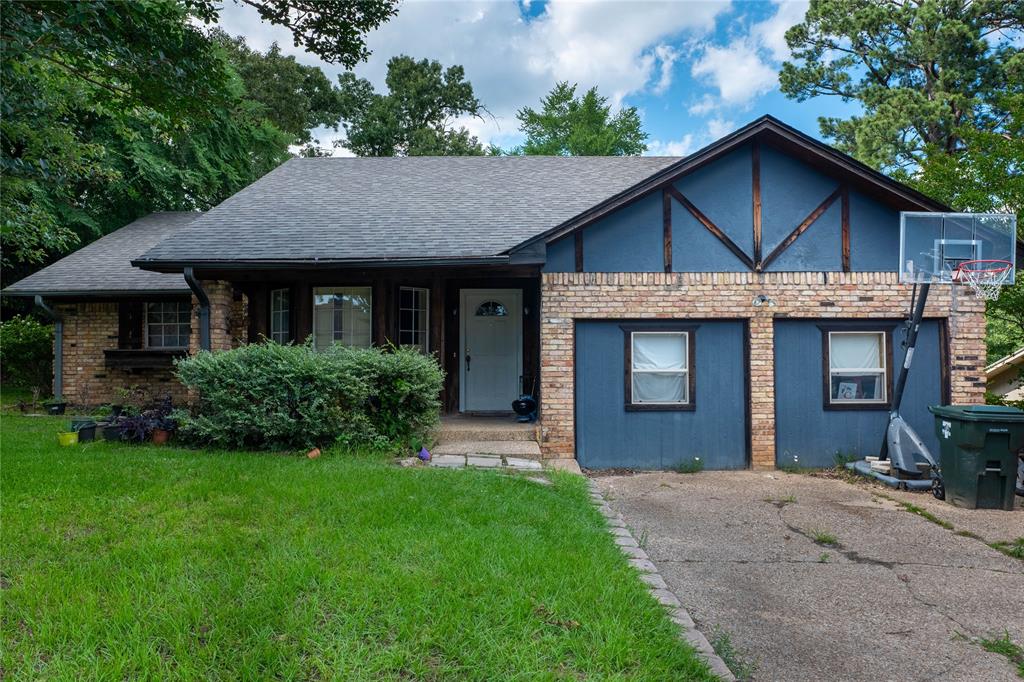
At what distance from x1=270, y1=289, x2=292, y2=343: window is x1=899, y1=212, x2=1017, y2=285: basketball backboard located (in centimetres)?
932

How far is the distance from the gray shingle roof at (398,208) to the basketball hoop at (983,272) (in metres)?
5.42

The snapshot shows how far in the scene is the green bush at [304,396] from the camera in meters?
6.91

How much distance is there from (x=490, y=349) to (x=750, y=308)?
4.41 metres

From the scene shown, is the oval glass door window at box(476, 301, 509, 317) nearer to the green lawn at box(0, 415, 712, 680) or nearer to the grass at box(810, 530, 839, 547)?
the green lawn at box(0, 415, 712, 680)

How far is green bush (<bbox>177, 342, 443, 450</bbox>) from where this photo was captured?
6914 mm

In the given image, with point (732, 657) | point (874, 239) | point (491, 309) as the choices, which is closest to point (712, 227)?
point (874, 239)

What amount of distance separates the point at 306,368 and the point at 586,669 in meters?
5.36

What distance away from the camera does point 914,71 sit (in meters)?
21.7

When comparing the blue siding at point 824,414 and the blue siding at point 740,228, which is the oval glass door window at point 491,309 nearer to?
the blue siding at point 740,228

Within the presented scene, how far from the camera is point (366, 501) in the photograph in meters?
4.71

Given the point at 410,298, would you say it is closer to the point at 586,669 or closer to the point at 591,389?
the point at 591,389

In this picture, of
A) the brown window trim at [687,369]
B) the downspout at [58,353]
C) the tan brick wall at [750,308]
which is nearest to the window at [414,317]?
the tan brick wall at [750,308]

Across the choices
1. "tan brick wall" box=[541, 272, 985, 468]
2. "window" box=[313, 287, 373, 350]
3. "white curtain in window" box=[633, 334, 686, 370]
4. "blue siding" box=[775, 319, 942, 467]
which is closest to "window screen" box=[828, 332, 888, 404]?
"blue siding" box=[775, 319, 942, 467]

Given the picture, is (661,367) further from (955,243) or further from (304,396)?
(304,396)
